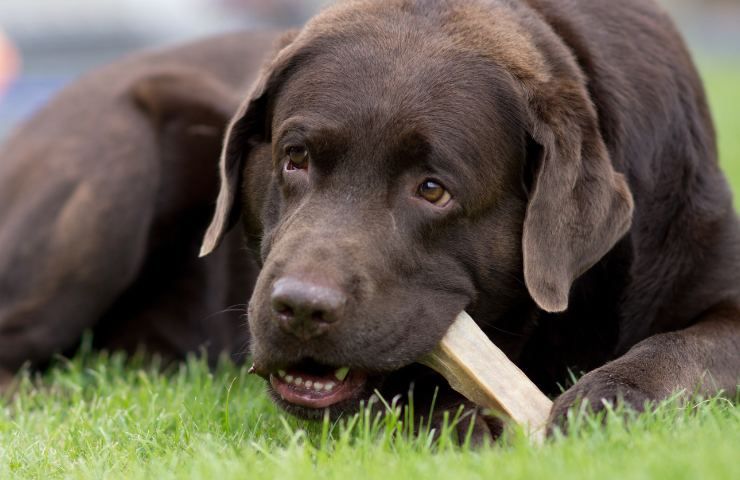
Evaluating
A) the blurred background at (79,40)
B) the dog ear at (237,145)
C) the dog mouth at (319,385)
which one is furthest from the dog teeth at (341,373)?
the blurred background at (79,40)

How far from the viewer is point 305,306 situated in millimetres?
2969

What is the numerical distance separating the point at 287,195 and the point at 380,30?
55 centimetres

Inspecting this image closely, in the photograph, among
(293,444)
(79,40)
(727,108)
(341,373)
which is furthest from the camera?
(79,40)

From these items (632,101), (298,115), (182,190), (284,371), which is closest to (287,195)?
(298,115)

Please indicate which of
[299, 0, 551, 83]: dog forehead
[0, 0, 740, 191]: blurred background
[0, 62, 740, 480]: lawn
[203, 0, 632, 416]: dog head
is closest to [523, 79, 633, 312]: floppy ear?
[203, 0, 632, 416]: dog head

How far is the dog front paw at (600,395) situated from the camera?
3.04 m

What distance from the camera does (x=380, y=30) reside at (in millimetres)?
3508

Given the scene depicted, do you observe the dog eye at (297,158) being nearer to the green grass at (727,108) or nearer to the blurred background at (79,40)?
the green grass at (727,108)

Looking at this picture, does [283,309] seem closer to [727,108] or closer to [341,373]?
[341,373]

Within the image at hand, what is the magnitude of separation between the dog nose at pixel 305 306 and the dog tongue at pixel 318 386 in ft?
0.80

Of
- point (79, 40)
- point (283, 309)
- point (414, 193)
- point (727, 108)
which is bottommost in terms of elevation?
point (727, 108)

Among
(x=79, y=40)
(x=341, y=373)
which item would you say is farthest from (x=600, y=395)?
(x=79, y=40)

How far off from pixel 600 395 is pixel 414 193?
0.74 meters

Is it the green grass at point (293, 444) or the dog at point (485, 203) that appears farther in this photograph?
the dog at point (485, 203)
